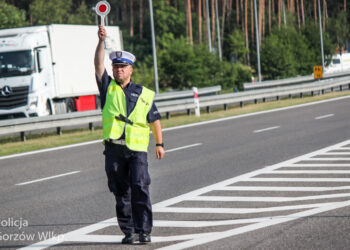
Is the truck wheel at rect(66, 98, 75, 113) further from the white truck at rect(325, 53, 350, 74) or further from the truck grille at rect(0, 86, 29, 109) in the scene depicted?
the white truck at rect(325, 53, 350, 74)

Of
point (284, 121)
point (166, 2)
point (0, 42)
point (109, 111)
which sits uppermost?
point (166, 2)

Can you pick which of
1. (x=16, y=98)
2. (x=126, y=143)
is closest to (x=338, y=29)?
(x=16, y=98)

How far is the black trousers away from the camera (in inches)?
252

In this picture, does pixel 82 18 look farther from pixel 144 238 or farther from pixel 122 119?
pixel 144 238

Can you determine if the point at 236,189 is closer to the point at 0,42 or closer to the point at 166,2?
the point at 0,42

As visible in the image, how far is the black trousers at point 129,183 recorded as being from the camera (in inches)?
252

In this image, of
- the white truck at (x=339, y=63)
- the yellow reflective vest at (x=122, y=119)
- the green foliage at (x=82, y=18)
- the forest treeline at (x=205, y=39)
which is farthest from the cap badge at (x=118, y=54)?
the green foliage at (x=82, y=18)

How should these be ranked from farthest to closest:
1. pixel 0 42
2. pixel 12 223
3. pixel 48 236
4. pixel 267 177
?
pixel 0 42
pixel 267 177
pixel 12 223
pixel 48 236

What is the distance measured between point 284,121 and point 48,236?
15.9 metres

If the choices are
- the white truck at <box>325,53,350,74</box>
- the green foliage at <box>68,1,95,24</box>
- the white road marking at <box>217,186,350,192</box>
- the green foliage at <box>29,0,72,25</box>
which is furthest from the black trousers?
the green foliage at <box>68,1,95,24</box>

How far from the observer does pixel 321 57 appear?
6062 cm

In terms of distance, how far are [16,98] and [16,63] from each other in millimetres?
1294

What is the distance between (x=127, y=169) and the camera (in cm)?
652

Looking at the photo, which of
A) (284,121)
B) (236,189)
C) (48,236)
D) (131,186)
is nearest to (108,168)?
(131,186)
